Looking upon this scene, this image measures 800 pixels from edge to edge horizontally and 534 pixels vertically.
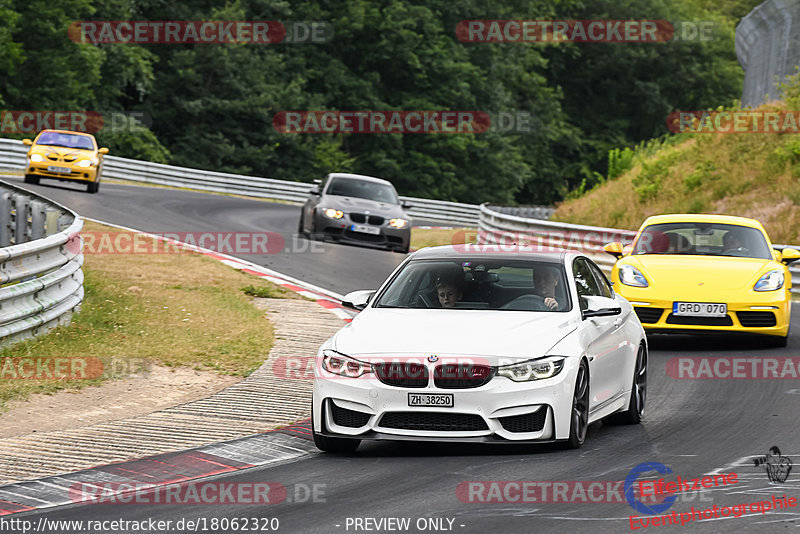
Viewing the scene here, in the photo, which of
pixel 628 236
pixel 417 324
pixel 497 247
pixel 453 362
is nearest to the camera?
pixel 453 362

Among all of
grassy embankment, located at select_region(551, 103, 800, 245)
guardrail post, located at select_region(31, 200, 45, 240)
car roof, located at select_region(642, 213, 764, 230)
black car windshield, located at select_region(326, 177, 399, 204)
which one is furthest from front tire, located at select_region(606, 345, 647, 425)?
grassy embankment, located at select_region(551, 103, 800, 245)

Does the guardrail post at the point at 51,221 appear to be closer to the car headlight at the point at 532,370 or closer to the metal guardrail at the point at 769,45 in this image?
the car headlight at the point at 532,370

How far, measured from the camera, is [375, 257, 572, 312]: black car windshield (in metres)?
9.41

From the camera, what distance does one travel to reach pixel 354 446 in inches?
346

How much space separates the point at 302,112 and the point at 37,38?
42.5ft

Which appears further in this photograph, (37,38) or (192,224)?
(37,38)

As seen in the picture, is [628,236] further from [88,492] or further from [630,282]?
[88,492]

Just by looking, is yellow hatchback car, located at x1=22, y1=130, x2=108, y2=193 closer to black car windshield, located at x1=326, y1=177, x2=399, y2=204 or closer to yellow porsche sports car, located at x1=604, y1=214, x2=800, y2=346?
black car windshield, located at x1=326, y1=177, x2=399, y2=204

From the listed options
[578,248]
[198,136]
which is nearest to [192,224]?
[578,248]

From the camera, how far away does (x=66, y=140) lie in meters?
33.3

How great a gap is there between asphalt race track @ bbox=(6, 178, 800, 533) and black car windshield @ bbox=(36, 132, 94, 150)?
77.0ft

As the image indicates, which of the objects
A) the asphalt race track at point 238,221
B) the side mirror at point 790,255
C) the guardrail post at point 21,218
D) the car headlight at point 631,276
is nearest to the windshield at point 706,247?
the side mirror at point 790,255

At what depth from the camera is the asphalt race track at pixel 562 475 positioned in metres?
6.74

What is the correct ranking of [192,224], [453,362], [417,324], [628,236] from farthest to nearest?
[192,224]
[628,236]
[417,324]
[453,362]
